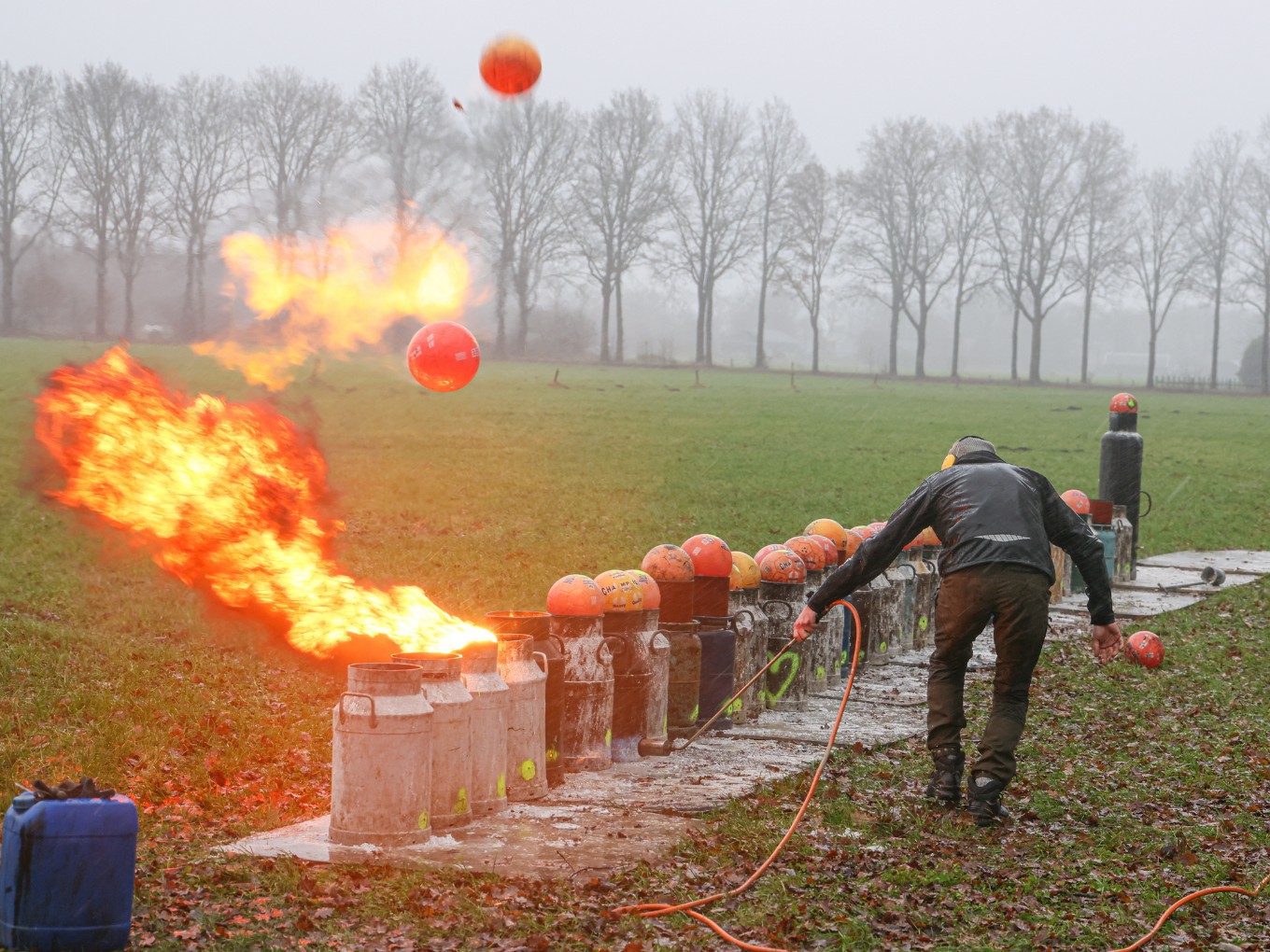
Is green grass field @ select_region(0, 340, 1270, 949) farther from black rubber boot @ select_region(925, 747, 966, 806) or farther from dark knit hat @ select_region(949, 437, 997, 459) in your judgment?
dark knit hat @ select_region(949, 437, 997, 459)

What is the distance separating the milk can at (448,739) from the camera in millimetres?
6715

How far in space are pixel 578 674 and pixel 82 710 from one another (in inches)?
133

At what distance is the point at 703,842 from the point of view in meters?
6.58

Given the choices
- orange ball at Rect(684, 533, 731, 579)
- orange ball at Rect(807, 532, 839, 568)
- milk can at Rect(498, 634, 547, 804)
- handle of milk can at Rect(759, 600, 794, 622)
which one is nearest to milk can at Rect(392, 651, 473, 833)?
milk can at Rect(498, 634, 547, 804)

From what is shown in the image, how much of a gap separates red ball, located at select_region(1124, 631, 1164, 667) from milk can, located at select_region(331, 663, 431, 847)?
303 inches

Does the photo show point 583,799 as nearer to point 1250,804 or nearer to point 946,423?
point 1250,804

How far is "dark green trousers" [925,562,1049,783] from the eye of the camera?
24.3ft

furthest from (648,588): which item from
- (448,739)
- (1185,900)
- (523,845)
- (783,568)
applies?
(1185,900)

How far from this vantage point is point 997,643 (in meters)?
7.59

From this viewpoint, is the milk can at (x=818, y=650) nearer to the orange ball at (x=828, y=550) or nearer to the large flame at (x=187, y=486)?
the orange ball at (x=828, y=550)

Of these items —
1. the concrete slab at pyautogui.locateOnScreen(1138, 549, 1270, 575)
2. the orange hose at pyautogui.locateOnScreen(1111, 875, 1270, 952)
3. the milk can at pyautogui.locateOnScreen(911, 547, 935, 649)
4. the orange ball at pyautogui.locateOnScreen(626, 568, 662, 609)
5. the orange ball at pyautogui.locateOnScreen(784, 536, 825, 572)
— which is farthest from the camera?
the concrete slab at pyautogui.locateOnScreen(1138, 549, 1270, 575)

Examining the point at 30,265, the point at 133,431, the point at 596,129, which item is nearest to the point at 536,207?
the point at 596,129

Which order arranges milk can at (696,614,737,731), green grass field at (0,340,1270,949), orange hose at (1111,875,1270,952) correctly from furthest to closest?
milk can at (696,614,737,731) → green grass field at (0,340,1270,949) → orange hose at (1111,875,1270,952)

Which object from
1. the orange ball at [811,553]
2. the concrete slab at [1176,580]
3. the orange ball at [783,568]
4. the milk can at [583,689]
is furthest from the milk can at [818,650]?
the concrete slab at [1176,580]
